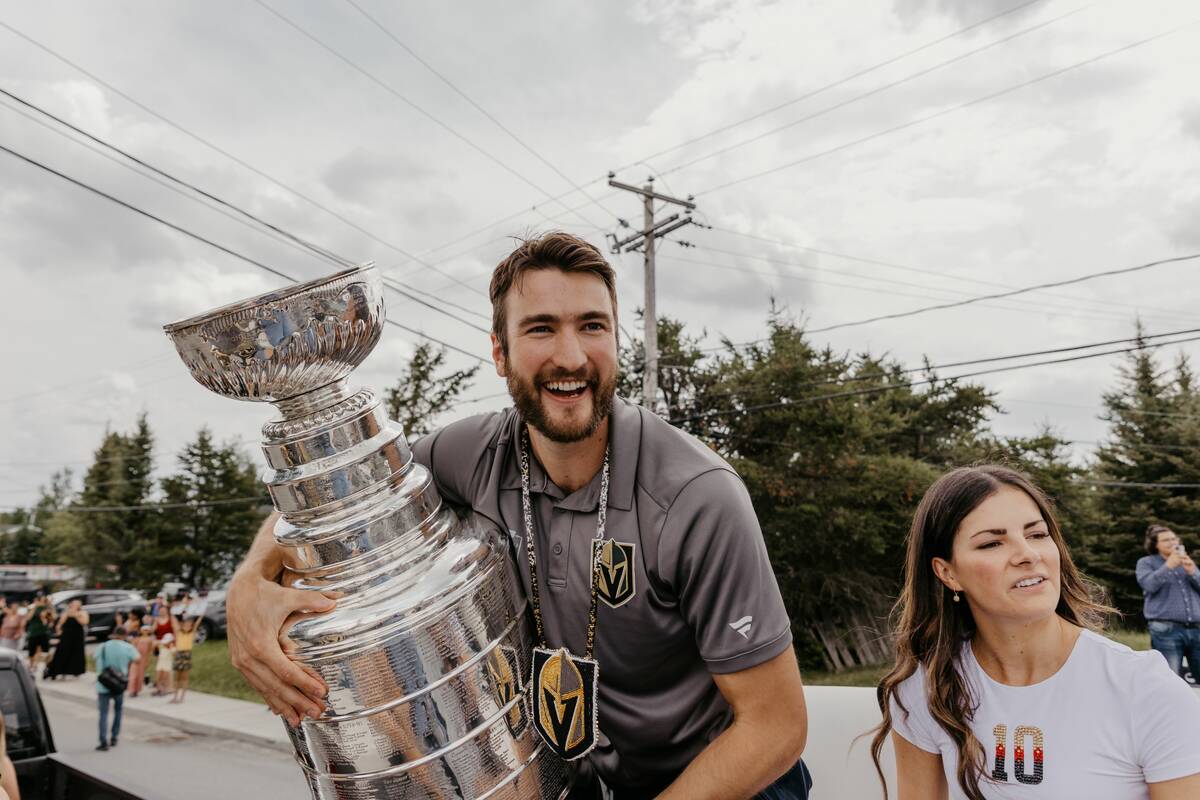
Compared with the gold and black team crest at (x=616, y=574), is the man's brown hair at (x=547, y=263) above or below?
above

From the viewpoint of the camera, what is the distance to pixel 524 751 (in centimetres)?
170

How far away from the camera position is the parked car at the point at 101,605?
24094 mm

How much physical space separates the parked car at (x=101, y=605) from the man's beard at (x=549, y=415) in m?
25.4

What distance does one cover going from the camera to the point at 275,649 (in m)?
1.52

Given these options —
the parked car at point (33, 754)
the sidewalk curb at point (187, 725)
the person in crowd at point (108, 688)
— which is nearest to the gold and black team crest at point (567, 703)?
the parked car at point (33, 754)

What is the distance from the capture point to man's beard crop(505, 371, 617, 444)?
1771 mm

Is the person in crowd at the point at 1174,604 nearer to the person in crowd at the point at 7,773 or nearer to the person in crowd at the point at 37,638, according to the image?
the person in crowd at the point at 7,773

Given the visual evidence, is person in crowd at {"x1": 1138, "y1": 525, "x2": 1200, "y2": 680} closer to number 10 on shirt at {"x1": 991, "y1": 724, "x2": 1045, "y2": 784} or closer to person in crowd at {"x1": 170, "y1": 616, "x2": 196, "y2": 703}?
number 10 on shirt at {"x1": 991, "y1": 724, "x2": 1045, "y2": 784}

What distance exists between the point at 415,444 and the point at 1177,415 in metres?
26.3

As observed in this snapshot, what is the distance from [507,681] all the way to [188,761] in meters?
10.7

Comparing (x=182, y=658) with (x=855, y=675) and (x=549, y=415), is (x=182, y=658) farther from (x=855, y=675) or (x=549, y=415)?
(x=549, y=415)

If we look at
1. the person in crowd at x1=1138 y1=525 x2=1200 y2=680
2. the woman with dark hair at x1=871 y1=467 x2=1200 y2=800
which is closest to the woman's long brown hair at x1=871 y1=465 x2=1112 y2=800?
the woman with dark hair at x1=871 y1=467 x2=1200 y2=800

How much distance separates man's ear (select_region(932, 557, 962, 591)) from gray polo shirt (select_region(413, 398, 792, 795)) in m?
0.70

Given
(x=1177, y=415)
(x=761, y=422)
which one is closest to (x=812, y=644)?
(x=761, y=422)
